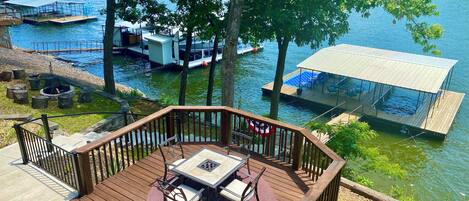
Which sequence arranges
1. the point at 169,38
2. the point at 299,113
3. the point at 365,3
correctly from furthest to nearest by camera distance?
the point at 169,38 < the point at 299,113 < the point at 365,3

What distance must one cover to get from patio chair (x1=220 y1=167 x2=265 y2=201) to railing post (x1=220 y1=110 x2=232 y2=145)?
1.99m

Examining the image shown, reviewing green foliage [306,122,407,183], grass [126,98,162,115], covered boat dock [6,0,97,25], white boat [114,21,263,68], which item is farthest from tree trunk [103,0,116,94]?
covered boat dock [6,0,97,25]

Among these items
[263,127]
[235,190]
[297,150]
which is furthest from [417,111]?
[235,190]

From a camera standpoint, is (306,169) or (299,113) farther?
(299,113)

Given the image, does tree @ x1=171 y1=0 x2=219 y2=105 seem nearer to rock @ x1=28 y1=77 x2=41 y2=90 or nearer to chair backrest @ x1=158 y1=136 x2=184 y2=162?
rock @ x1=28 y1=77 x2=41 y2=90

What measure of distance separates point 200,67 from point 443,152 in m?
20.1

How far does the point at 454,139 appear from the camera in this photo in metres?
19.7

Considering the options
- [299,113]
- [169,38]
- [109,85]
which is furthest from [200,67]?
[109,85]

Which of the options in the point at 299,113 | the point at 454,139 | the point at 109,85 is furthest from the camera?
the point at 299,113

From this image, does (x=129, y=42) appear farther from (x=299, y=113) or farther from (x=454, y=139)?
(x=454, y=139)

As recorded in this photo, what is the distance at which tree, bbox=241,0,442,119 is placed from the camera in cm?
1130

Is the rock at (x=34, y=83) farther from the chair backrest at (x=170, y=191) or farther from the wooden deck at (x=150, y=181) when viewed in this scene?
the chair backrest at (x=170, y=191)

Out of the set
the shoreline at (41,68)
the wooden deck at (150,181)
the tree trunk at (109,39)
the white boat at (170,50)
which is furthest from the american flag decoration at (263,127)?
the white boat at (170,50)

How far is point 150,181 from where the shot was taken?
20.6 feet
